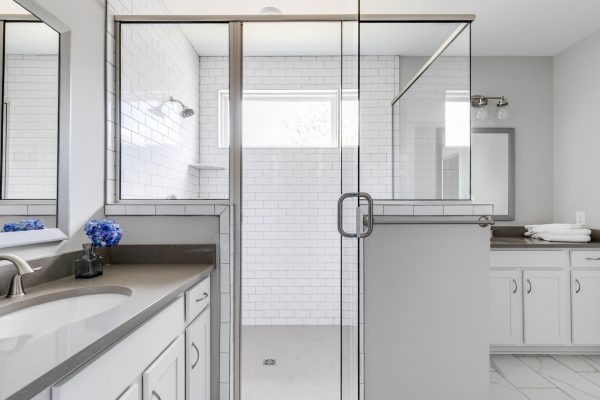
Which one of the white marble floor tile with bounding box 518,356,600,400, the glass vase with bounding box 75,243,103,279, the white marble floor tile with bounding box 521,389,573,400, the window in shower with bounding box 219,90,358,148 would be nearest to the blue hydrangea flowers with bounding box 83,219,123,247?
the glass vase with bounding box 75,243,103,279

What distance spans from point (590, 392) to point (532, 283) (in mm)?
769

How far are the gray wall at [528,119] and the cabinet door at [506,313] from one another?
93 cm

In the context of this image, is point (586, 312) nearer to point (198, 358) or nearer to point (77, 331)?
point (198, 358)

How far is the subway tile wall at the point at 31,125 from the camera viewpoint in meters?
1.20

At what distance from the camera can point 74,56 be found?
1.59 metres

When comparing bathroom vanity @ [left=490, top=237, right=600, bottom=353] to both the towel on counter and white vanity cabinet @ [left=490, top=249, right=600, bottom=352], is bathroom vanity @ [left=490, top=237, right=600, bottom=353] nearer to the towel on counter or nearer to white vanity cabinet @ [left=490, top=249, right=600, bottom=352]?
white vanity cabinet @ [left=490, top=249, right=600, bottom=352]

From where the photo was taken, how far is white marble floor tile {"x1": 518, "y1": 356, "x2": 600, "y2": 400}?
223 centimetres

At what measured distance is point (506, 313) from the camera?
272 centimetres

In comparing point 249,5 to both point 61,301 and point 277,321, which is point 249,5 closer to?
point 61,301

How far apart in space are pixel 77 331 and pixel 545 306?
3162 millimetres

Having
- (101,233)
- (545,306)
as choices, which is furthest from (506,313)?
(101,233)

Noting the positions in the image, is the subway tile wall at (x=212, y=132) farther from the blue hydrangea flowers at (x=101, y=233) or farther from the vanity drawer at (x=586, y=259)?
the vanity drawer at (x=586, y=259)

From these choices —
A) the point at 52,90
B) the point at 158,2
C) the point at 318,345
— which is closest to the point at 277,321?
the point at 318,345

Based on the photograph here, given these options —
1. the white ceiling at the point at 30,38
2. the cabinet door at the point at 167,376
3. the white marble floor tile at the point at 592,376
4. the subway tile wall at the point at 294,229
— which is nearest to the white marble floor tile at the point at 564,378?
the white marble floor tile at the point at 592,376
